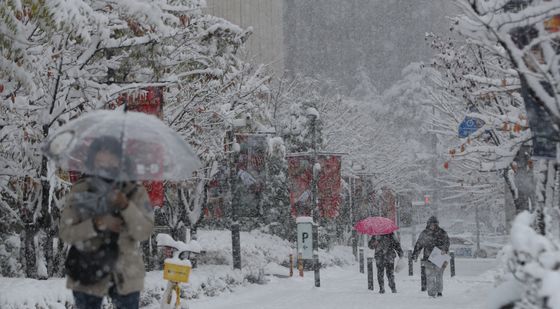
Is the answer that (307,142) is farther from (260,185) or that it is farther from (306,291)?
(306,291)

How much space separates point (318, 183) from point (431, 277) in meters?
13.7

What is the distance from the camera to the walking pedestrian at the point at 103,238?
198 inches

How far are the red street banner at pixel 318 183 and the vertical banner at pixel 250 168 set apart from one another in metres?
2.22

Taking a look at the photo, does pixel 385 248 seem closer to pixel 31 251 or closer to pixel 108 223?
pixel 31 251

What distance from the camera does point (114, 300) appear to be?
5.23m

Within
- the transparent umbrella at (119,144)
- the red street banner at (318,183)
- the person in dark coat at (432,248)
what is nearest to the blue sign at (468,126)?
the person in dark coat at (432,248)

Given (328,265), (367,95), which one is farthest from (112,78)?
(367,95)

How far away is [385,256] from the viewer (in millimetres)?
16766

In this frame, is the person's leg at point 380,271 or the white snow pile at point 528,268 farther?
the person's leg at point 380,271

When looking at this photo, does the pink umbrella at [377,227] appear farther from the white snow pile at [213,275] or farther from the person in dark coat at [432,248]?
the white snow pile at [213,275]

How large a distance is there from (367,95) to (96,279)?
84102mm

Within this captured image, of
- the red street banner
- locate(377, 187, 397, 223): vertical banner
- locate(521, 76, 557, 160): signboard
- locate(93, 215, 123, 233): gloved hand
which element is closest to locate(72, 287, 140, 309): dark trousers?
locate(93, 215, 123, 233): gloved hand

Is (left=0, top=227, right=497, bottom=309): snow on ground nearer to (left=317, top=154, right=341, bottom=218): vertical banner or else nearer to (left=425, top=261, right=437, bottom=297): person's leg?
(left=425, top=261, right=437, bottom=297): person's leg

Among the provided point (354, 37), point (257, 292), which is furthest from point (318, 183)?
point (354, 37)
